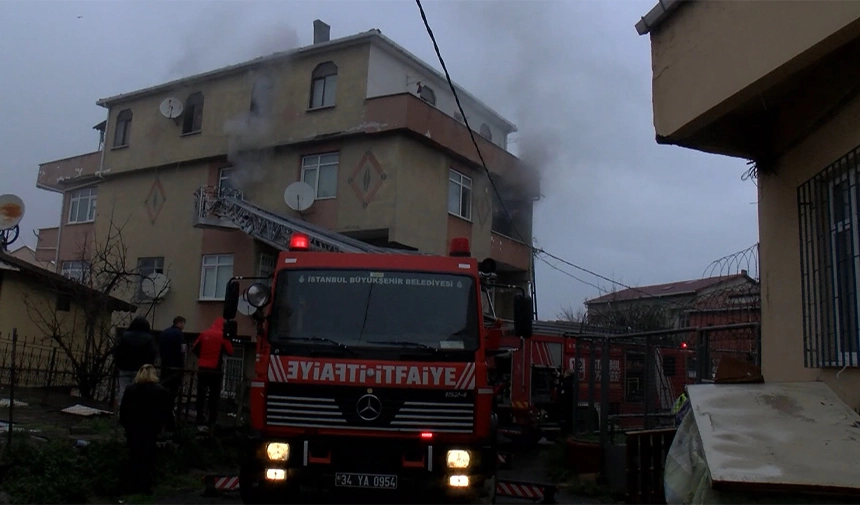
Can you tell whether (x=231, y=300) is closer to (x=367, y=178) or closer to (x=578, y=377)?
(x=578, y=377)

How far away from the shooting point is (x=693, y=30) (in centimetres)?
661

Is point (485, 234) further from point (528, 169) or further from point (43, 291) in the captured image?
point (43, 291)

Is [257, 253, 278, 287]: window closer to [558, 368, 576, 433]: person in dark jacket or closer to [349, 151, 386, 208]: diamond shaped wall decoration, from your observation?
[349, 151, 386, 208]: diamond shaped wall decoration

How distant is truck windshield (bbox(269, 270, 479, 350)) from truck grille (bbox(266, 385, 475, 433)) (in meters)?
0.48

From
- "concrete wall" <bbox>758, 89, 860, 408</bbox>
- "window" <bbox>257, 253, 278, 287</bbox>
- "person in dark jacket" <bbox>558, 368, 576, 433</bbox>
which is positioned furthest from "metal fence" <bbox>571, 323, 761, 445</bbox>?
"window" <bbox>257, 253, 278, 287</bbox>

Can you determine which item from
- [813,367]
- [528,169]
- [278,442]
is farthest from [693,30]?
[528,169]

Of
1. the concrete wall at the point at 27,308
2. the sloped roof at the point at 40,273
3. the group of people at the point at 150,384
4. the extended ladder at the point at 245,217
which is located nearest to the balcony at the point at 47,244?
the extended ladder at the point at 245,217

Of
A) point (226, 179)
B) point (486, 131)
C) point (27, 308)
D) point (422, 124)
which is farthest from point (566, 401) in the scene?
point (486, 131)

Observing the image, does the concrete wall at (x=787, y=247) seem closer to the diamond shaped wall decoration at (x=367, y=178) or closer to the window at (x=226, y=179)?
the diamond shaped wall decoration at (x=367, y=178)

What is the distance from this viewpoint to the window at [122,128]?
27625 millimetres

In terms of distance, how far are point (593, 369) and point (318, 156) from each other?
13.8 m

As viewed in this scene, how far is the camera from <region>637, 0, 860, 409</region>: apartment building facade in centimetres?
552

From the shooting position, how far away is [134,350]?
33.8ft

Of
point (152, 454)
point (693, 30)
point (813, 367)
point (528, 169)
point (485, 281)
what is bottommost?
point (152, 454)
